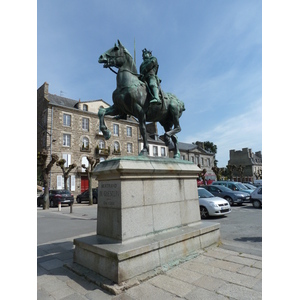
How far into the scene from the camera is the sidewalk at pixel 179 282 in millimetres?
3070

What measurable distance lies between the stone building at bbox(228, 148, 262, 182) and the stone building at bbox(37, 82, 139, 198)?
4069 cm

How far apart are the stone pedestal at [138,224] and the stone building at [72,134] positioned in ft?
81.9

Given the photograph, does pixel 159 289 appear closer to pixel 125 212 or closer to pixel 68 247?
pixel 125 212

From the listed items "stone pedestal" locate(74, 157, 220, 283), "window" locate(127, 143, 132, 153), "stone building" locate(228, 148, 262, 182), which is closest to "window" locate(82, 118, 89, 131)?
"window" locate(127, 143, 132, 153)

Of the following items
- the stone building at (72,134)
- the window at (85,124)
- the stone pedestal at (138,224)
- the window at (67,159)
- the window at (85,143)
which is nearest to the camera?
the stone pedestal at (138,224)

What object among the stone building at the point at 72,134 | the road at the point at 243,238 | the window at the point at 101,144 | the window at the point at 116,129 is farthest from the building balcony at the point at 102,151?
the road at the point at 243,238

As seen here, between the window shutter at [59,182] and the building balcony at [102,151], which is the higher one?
the building balcony at [102,151]

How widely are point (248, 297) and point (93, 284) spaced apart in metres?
2.20

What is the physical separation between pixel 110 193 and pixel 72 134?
89.4 ft

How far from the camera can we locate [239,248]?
5117mm

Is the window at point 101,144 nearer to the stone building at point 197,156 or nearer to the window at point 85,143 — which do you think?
the window at point 85,143

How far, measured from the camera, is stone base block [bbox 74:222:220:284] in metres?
3.38

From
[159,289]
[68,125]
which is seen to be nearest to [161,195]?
[159,289]

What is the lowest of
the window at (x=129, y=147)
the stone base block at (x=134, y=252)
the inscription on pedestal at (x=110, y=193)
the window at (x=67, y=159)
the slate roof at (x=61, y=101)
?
the stone base block at (x=134, y=252)
